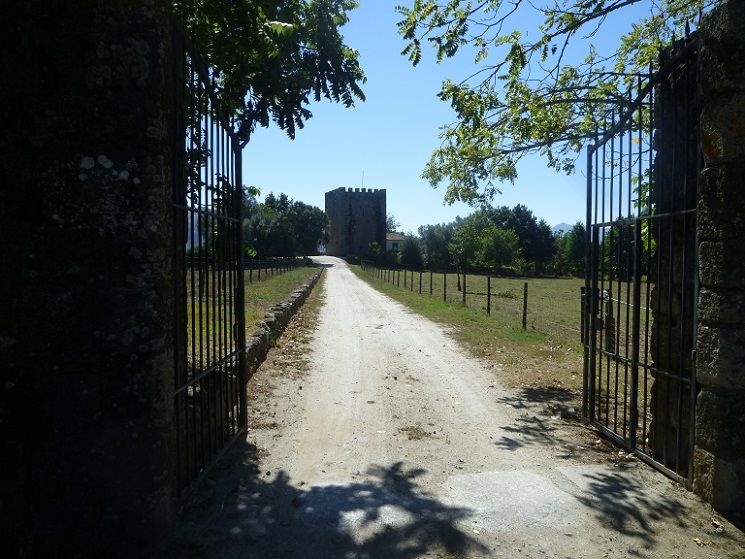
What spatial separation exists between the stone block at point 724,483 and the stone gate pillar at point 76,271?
3.97 m

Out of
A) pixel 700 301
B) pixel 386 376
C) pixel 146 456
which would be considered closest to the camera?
pixel 146 456

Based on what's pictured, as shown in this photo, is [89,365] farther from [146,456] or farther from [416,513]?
[416,513]

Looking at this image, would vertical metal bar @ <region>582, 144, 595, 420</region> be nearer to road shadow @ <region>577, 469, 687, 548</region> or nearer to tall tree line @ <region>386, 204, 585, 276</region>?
road shadow @ <region>577, 469, 687, 548</region>

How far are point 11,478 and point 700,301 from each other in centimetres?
475

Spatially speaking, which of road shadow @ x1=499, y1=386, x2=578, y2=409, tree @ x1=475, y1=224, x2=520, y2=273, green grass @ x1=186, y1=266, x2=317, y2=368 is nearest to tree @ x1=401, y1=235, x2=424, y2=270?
tree @ x1=475, y1=224, x2=520, y2=273

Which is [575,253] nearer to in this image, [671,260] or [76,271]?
[671,260]

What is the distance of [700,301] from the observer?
4.21 metres

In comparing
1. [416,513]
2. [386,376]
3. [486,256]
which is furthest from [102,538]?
[486,256]

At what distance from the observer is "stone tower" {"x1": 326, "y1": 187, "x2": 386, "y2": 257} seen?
303 ft

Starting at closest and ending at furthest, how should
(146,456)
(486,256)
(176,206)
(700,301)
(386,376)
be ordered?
(146,456)
(176,206)
(700,301)
(386,376)
(486,256)

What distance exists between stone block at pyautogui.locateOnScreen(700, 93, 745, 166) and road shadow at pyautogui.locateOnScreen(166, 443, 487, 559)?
10.5ft

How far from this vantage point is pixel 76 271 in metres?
3.06

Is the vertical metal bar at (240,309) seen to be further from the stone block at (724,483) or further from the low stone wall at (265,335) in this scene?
the stone block at (724,483)

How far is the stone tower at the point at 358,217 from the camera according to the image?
92.3 meters
